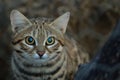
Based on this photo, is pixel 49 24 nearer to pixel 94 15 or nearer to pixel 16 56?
pixel 16 56

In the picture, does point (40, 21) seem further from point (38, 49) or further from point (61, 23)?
point (38, 49)

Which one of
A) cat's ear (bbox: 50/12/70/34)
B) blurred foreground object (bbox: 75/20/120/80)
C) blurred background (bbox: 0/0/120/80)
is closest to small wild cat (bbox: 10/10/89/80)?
cat's ear (bbox: 50/12/70/34)

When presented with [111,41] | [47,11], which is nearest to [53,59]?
[111,41]

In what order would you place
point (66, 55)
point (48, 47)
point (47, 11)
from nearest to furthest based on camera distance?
point (48, 47) → point (66, 55) → point (47, 11)

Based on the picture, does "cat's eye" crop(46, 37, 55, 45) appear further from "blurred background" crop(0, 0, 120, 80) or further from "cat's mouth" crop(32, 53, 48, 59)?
"blurred background" crop(0, 0, 120, 80)

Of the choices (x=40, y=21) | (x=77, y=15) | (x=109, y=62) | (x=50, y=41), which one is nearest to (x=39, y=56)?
(x=50, y=41)

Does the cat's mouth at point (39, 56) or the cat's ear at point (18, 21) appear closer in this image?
the cat's mouth at point (39, 56)

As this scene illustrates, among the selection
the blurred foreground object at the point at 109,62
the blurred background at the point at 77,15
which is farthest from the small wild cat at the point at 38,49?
the blurred background at the point at 77,15

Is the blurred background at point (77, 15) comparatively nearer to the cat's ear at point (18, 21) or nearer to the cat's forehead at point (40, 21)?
the cat's forehead at point (40, 21)
